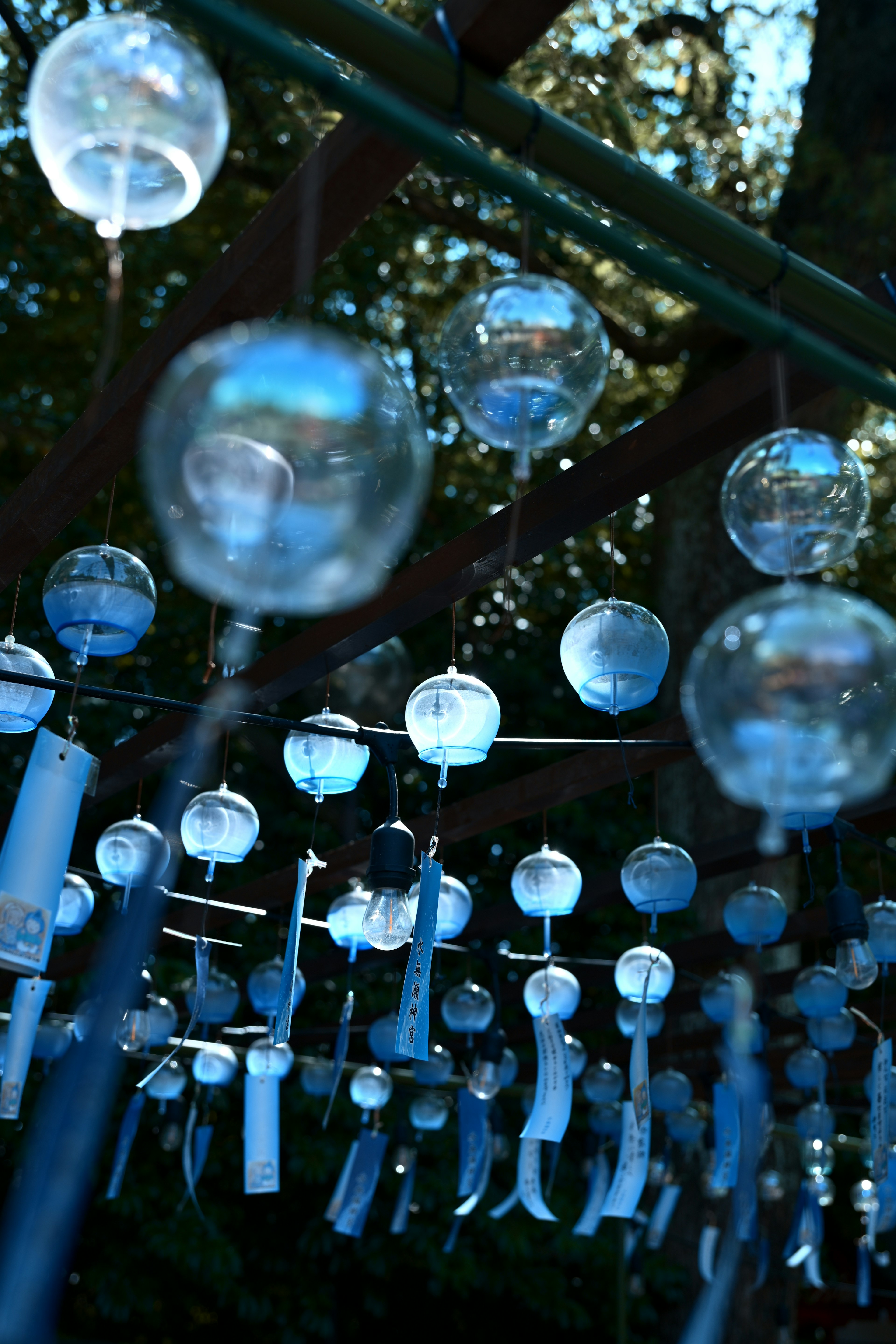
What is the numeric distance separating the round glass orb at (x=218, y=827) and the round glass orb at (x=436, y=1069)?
306 centimetres

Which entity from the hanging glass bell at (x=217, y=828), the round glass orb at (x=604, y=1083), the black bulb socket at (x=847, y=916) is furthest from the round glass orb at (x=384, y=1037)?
the black bulb socket at (x=847, y=916)

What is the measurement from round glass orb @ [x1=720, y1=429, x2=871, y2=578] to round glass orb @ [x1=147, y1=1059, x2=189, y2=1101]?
5305 millimetres

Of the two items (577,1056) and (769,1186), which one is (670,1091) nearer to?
(577,1056)

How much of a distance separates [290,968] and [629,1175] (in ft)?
7.55

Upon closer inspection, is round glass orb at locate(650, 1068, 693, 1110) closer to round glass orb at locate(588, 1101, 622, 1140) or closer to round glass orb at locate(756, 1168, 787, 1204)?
round glass orb at locate(588, 1101, 622, 1140)

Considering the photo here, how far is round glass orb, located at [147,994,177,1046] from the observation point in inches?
242

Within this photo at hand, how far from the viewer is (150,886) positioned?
4.94 ft

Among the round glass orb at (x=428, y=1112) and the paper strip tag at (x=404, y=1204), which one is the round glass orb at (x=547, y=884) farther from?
the paper strip tag at (x=404, y=1204)

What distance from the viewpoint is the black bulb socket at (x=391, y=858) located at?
3646 mm

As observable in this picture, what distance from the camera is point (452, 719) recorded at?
3.64 metres

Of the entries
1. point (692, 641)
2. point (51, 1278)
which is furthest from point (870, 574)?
point (51, 1278)

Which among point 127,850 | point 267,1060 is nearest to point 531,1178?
point 267,1060

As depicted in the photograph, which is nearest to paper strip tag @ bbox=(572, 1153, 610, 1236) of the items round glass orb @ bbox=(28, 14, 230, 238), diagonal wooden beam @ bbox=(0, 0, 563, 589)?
diagonal wooden beam @ bbox=(0, 0, 563, 589)

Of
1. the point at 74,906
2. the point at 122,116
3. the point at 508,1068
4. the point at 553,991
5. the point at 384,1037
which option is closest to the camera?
the point at 122,116
